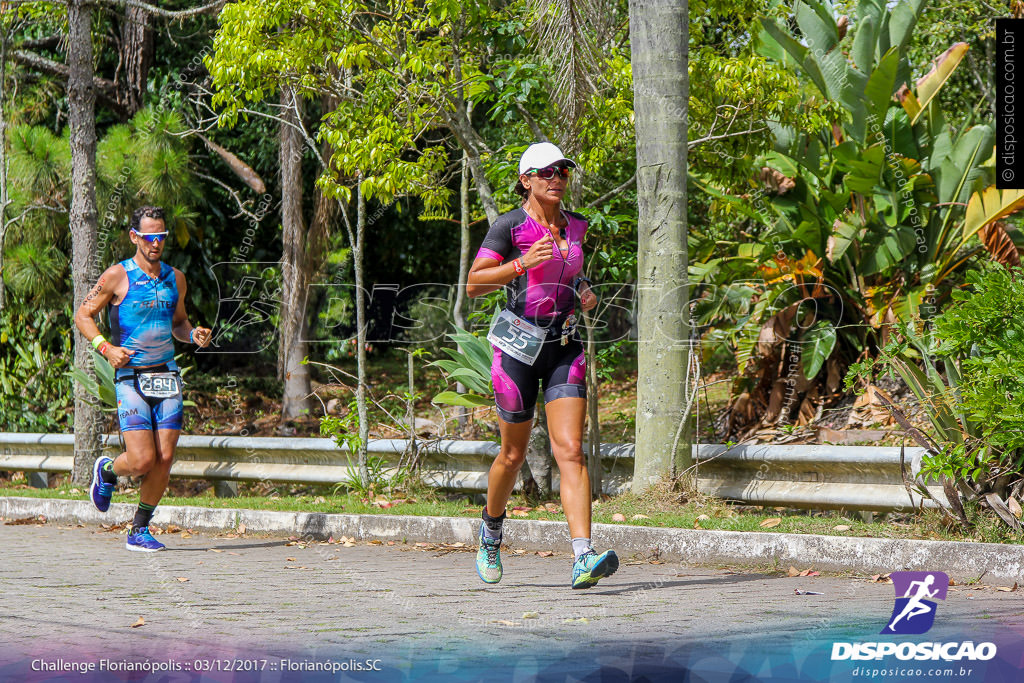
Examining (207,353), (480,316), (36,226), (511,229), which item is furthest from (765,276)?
(207,353)

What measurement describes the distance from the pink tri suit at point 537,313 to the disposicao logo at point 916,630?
1.81 m

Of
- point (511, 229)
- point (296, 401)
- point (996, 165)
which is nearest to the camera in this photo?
point (511, 229)

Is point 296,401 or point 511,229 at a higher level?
point 511,229

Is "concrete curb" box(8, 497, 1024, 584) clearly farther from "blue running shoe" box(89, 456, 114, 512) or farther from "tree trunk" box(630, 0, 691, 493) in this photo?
"blue running shoe" box(89, 456, 114, 512)

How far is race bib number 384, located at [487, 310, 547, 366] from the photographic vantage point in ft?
18.8

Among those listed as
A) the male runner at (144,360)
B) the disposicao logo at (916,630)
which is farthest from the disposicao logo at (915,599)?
the male runner at (144,360)

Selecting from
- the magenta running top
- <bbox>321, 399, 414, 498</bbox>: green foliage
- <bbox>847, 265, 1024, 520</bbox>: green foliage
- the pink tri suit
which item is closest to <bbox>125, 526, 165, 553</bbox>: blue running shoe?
<bbox>321, 399, 414, 498</bbox>: green foliage

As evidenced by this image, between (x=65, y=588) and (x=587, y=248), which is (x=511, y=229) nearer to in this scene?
(x=65, y=588)

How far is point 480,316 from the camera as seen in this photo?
9.99 meters

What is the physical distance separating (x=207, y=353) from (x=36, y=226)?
17.3ft

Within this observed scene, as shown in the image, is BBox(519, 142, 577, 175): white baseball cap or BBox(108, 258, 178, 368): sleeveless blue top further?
BBox(108, 258, 178, 368): sleeveless blue top

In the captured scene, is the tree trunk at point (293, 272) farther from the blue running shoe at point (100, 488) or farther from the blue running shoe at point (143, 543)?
the blue running shoe at point (143, 543)

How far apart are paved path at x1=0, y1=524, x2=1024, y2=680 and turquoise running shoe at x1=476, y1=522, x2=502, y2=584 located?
0.22ft

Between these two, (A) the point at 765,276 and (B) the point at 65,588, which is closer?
(B) the point at 65,588
